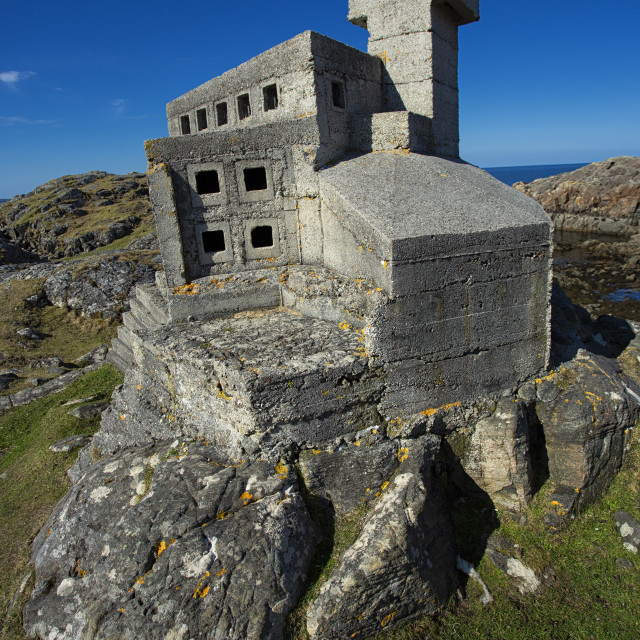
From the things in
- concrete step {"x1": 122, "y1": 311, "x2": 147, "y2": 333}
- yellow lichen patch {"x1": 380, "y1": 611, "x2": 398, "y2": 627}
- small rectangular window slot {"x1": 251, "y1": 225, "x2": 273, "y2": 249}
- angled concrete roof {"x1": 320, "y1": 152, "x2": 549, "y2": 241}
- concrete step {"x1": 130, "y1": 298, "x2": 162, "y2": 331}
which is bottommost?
yellow lichen patch {"x1": 380, "y1": 611, "x2": 398, "y2": 627}

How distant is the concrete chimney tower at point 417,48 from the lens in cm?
1255

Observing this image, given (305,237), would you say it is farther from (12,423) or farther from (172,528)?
(12,423)

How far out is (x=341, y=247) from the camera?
10.3 m

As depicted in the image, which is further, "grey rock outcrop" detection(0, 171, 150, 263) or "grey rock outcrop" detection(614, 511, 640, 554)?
"grey rock outcrop" detection(0, 171, 150, 263)

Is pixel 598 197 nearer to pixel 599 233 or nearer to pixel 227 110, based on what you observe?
pixel 599 233

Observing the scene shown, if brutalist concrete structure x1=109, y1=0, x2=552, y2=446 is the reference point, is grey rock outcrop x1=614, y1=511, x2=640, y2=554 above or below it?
below

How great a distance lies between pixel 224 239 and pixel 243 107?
162 inches

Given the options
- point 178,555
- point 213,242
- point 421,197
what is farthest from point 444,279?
point 178,555

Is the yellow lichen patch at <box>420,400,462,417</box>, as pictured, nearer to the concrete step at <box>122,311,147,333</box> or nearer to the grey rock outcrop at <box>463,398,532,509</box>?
the grey rock outcrop at <box>463,398,532,509</box>

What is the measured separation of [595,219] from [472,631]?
52731 millimetres

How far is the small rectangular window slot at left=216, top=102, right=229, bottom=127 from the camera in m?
13.5

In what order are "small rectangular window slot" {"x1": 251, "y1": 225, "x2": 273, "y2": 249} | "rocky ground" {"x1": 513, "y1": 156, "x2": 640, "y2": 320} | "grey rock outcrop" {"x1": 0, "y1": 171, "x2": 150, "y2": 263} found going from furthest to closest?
"grey rock outcrop" {"x1": 0, "y1": 171, "x2": 150, "y2": 263} → "rocky ground" {"x1": 513, "y1": 156, "x2": 640, "y2": 320} → "small rectangular window slot" {"x1": 251, "y1": 225, "x2": 273, "y2": 249}

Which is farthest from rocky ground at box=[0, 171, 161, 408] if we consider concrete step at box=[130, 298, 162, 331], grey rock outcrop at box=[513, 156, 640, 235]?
grey rock outcrop at box=[513, 156, 640, 235]

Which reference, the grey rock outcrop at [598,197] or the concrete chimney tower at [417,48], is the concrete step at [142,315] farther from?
the grey rock outcrop at [598,197]
